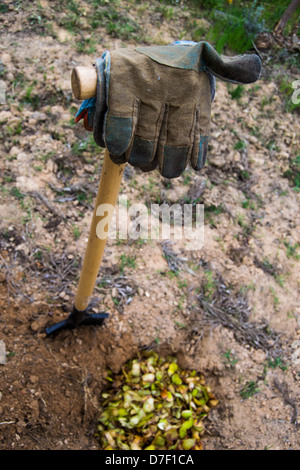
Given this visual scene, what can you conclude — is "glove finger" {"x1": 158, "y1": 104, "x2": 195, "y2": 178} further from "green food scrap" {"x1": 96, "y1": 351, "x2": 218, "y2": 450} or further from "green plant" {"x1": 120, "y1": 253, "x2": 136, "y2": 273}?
"green food scrap" {"x1": 96, "y1": 351, "x2": 218, "y2": 450}

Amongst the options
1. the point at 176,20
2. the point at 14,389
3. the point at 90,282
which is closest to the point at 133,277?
the point at 90,282

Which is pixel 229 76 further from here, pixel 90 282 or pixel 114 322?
pixel 114 322

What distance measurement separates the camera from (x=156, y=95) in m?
1.08

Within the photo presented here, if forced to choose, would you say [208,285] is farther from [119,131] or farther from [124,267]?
[119,131]

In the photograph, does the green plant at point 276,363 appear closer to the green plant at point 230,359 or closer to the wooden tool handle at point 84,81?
the green plant at point 230,359

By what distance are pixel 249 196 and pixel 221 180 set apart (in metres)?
0.26

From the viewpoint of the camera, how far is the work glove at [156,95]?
1.05 m

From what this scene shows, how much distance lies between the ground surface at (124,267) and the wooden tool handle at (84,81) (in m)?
1.34
